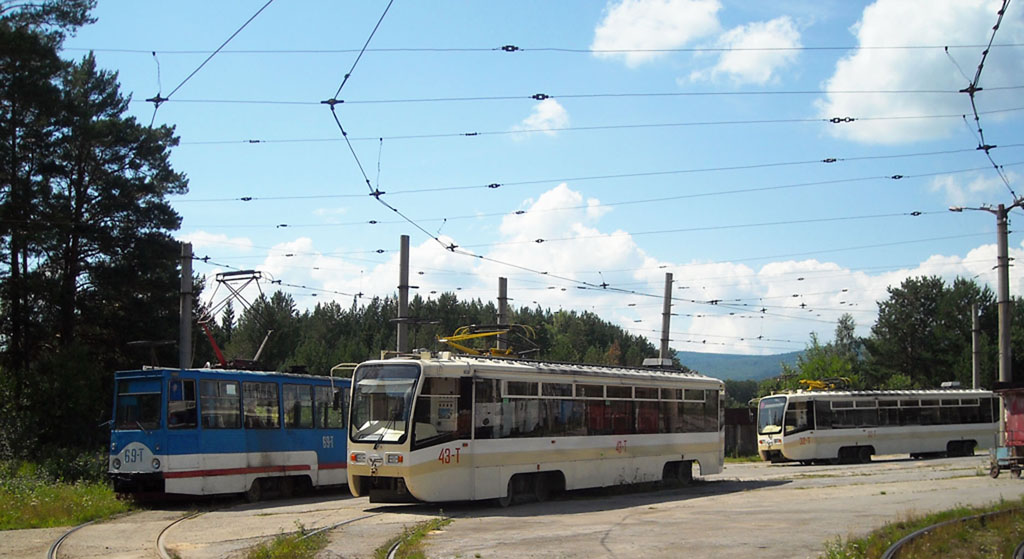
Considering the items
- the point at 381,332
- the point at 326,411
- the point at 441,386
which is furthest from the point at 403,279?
the point at 381,332

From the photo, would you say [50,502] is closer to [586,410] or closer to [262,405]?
[262,405]

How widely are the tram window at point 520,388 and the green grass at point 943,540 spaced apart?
7209mm

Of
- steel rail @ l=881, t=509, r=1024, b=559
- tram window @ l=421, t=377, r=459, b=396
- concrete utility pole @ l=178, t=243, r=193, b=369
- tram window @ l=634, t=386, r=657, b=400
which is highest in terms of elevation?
concrete utility pole @ l=178, t=243, r=193, b=369

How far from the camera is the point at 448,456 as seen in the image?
17891 mm

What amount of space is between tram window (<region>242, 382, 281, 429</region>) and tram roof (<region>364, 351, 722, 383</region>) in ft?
13.5

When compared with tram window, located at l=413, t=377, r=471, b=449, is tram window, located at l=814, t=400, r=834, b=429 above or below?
below

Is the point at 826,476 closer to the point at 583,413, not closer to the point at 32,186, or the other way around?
the point at 583,413

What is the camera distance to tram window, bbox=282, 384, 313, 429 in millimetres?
22375

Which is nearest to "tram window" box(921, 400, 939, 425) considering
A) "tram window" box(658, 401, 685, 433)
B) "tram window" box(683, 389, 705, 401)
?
"tram window" box(683, 389, 705, 401)

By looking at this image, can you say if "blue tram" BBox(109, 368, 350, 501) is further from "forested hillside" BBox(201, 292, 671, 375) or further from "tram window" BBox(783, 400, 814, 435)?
"forested hillside" BBox(201, 292, 671, 375)

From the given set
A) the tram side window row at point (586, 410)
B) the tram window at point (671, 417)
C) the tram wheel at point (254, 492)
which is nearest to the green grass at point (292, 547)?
the tram side window row at point (586, 410)

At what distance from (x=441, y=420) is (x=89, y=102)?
25893 mm

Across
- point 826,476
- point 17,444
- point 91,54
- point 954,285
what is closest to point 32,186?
point 91,54

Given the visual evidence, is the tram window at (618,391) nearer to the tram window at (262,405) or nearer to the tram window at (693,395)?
the tram window at (693,395)
